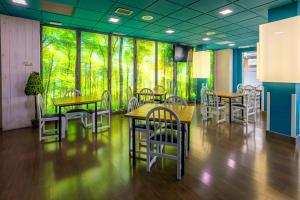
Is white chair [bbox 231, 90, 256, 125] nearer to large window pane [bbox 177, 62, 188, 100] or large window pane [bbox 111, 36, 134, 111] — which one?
large window pane [bbox 177, 62, 188, 100]

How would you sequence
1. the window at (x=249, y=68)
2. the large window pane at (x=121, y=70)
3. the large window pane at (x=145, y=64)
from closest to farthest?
the large window pane at (x=121, y=70), the large window pane at (x=145, y=64), the window at (x=249, y=68)

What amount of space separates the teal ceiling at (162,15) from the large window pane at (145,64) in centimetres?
98

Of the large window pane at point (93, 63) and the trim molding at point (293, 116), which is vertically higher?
the large window pane at point (93, 63)

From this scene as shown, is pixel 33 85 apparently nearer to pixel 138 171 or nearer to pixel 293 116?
pixel 138 171

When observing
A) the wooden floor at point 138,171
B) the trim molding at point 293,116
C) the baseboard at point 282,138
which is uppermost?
the trim molding at point 293,116

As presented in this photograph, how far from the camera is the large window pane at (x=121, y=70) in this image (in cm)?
670

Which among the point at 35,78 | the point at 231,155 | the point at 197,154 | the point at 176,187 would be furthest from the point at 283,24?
the point at 35,78

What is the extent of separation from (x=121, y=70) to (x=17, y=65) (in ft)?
10.6

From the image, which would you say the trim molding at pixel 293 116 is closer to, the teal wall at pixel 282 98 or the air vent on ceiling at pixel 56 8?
the teal wall at pixel 282 98

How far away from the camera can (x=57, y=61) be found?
18.3ft

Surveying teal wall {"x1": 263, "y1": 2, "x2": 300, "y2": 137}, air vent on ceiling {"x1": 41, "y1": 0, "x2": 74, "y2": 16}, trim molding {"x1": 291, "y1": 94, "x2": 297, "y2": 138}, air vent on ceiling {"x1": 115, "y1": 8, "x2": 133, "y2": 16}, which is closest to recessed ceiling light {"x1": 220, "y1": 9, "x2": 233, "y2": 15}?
teal wall {"x1": 263, "y1": 2, "x2": 300, "y2": 137}

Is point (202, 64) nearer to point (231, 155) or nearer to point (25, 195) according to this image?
point (231, 155)

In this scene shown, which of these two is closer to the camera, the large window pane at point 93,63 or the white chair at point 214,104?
the white chair at point 214,104

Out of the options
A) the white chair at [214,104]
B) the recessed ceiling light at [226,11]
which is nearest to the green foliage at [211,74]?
the white chair at [214,104]
